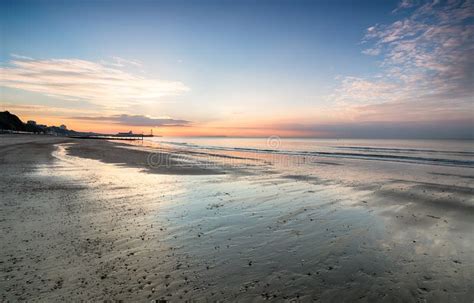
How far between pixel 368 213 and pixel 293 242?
5065 millimetres

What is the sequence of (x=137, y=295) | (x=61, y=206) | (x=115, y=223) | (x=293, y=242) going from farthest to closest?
1. (x=61, y=206)
2. (x=115, y=223)
3. (x=293, y=242)
4. (x=137, y=295)

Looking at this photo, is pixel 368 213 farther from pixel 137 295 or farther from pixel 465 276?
pixel 137 295

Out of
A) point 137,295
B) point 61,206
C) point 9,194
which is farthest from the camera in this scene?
point 9,194

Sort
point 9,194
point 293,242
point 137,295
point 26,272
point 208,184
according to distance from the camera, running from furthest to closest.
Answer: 1. point 208,184
2. point 9,194
3. point 293,242
4. point 26,272
5. point 137,295

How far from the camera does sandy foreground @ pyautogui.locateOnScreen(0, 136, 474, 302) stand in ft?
16.4

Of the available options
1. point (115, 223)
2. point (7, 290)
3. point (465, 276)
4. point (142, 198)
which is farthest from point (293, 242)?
point (142, 198)

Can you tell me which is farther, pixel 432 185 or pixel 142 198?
pixel 432 185

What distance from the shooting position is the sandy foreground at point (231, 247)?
5.00m

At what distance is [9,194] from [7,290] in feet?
32.4

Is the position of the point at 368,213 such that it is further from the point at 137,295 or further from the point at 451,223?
the point at 137,295

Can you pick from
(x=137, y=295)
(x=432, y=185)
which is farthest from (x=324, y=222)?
(x=432, y=185)

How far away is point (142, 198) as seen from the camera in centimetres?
1263

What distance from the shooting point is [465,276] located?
579 centimetres

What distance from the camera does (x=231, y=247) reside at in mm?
7035
